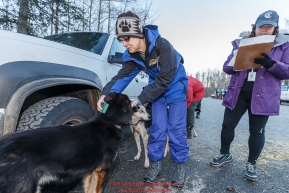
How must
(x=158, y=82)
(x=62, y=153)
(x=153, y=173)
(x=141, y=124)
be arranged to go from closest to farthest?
(x=62, y=153) → (x=158, y=82) → (x=153, y=173) → (x=141, y=124)

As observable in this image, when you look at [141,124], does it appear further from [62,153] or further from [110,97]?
[62,153]

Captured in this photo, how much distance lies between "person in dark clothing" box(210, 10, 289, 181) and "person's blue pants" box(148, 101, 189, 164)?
0.85 m

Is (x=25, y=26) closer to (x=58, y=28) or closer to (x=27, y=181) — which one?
(x=58, y=28)

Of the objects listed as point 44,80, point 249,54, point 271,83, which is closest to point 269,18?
point 249,54

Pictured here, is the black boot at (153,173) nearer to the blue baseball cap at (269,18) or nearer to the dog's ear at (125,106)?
the dog's ear at (125,106)

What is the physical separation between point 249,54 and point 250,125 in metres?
1.02

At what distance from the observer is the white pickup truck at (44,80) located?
1722 millimetres

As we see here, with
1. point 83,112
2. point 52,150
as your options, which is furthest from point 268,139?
point 52,150

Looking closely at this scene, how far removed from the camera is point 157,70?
7.70 ft

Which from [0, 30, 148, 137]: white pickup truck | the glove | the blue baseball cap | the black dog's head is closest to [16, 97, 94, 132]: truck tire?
[0, 30, 148, 137]: white pickup truck

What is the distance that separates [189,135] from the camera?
4.71 m

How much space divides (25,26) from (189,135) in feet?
27.8

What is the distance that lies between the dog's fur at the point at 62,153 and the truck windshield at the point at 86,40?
1.34m

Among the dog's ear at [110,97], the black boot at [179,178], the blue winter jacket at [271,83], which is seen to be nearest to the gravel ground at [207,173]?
the black boot at [179,178]
